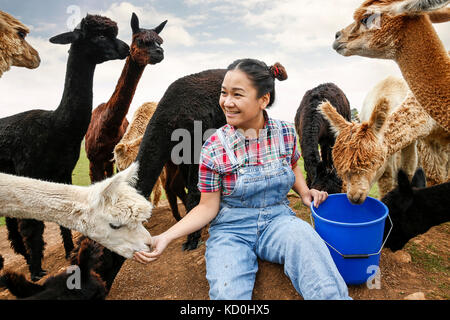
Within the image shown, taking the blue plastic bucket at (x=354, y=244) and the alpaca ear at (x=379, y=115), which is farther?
the alpaca ear at (x=379, y=115)

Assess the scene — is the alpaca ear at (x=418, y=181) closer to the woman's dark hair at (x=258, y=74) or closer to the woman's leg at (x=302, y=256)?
the woman's leg at (x=302, y=256)

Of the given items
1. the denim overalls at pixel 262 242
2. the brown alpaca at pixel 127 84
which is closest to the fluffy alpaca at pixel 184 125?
the brown alpaca at pixel 127 84

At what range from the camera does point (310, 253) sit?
198 cm

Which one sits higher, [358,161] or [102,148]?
[102,148]

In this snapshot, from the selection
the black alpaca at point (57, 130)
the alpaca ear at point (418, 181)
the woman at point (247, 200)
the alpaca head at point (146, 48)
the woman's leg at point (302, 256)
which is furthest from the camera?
the alpaca head at point (146, 48)

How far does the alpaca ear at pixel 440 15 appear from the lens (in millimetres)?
3270

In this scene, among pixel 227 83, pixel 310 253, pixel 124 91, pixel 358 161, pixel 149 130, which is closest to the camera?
pixel 310 253

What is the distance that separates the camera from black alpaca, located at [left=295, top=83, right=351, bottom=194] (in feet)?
11.2

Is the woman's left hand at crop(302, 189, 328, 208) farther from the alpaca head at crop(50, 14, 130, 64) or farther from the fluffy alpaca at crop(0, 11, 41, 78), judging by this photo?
the fluffy alpaca at crop(0, 11, 41, 78)

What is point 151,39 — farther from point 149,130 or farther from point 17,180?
point 17,180

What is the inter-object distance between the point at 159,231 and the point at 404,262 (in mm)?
3281

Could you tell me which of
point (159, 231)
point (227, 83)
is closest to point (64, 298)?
point (227, 83)

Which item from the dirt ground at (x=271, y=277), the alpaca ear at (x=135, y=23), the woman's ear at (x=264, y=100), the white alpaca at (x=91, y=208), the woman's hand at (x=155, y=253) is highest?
Result: the alpaca ear at (x=135, y=23)

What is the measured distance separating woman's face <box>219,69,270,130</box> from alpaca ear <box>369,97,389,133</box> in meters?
1.36
